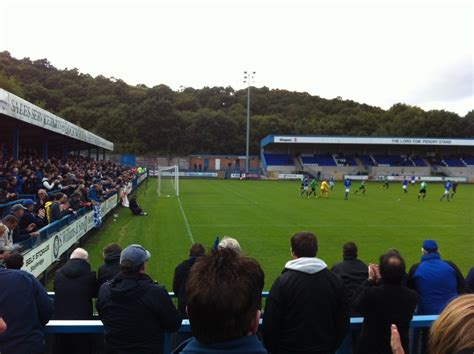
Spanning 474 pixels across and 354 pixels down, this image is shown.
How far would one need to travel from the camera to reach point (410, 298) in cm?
384

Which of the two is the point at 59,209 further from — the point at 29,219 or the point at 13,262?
the point at 13,262

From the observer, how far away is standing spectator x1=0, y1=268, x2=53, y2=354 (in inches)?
138

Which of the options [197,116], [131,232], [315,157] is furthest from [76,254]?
[197,116]

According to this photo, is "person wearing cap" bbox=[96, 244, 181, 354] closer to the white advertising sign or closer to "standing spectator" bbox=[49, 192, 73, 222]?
"standing spectator" bbox=[49, 192, 73, 222]

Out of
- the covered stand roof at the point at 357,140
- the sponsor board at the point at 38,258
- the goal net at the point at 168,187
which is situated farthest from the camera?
the covered stand roof at the point at 357,140

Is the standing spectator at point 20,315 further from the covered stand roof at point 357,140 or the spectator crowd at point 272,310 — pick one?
the covered stand roof at point 357,140

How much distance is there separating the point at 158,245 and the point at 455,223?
590 inches

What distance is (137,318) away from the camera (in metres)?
3.33

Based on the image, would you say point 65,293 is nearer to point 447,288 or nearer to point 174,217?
point 447,288

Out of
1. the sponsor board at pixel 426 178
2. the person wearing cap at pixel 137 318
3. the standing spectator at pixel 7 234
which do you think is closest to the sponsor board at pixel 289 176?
the sponsor board at pixel 426 178

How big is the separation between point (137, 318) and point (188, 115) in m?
84.8

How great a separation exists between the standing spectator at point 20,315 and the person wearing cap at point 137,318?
648 mm

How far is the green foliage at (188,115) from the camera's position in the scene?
79.1 meters

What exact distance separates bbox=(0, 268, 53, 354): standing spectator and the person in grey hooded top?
1996mm
